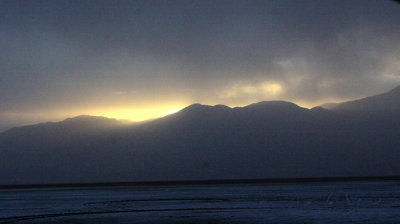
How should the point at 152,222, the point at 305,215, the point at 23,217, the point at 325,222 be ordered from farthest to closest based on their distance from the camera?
the point at 23,217, the point at 305,215, the point at 152,222, the point at 325,222

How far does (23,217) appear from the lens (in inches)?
902

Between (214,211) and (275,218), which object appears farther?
(214,211)

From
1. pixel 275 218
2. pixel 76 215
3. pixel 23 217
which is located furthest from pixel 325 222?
pixel 23 217

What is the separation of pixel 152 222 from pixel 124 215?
12.6 ft

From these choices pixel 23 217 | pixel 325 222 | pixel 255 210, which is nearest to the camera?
pixel 325 222

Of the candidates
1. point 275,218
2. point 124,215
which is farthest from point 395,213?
point 124,215

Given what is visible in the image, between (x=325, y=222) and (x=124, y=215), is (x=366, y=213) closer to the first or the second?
(x=325, y=222)

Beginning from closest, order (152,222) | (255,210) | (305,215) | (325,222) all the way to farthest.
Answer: (325,222)
(152,222)
(305,215)
(255,210)

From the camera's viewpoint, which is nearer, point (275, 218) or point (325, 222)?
point (325, 222)

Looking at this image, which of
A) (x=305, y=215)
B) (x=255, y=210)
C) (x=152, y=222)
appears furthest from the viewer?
(x=255, y=210)

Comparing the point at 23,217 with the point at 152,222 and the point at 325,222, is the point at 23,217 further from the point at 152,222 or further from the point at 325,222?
the point at 325,222

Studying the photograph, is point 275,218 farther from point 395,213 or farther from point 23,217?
point 23,217

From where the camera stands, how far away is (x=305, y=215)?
21.2m

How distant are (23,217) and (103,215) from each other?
3.55 m
